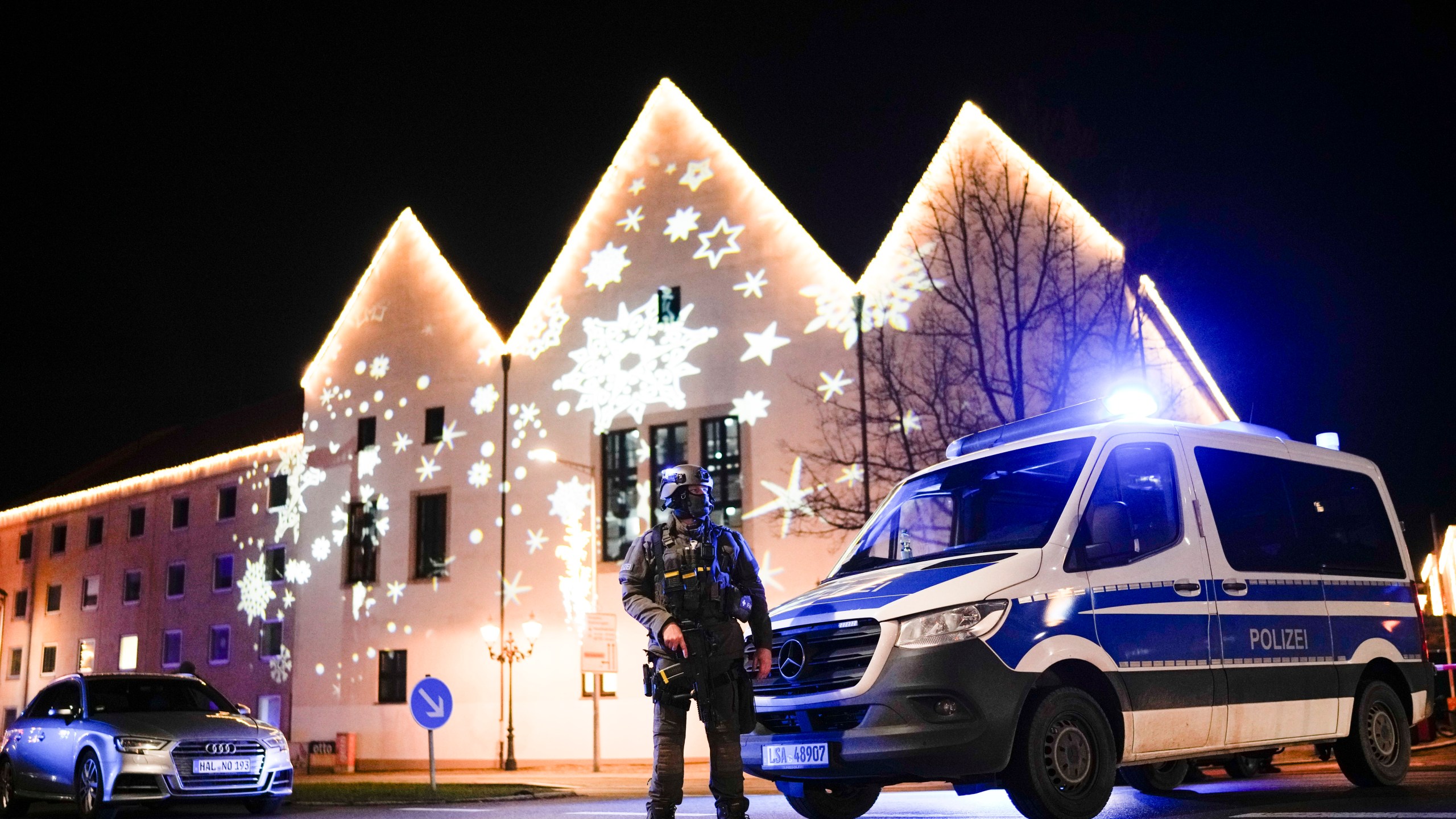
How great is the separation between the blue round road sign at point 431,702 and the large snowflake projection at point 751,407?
13311 mm

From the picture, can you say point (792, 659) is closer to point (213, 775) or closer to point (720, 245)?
point (213, 775)

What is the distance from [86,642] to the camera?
46.8m

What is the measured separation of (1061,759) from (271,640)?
3472 cm

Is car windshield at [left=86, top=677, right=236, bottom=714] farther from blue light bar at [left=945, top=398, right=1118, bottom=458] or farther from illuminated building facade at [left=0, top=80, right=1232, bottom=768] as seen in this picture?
illuminated building facade at [left=0, top=80, right=1232, bottom=768]

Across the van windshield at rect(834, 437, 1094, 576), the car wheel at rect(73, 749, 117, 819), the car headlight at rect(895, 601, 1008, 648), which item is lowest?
the car wheel at rect(73, 749, 117, 819)

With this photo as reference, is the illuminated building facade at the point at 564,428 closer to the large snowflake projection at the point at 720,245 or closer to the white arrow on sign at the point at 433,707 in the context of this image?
the large snowflake projection at the point at 720,245

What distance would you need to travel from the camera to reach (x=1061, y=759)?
701 centimetres

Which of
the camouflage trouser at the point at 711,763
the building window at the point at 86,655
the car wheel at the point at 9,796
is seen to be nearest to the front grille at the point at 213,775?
the car wheel at the point at 9,796

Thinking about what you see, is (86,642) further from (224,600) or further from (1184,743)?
(1184,743)

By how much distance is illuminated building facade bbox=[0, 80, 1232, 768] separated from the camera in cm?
2856

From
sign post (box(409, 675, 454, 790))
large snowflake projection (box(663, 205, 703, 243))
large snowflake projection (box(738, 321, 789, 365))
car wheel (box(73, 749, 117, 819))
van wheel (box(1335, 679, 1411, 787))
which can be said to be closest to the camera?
van wheel (box(1335, 679, 1411, 787))

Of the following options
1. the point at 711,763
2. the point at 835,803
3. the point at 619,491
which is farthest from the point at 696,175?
the point at 711,763

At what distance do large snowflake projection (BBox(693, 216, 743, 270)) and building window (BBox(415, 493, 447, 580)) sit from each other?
947 centimetres

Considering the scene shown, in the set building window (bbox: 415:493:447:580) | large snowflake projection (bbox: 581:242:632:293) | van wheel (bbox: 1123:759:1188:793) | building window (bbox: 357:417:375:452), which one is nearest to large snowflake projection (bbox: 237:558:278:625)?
building window (bbox: 357:417:375:452)
